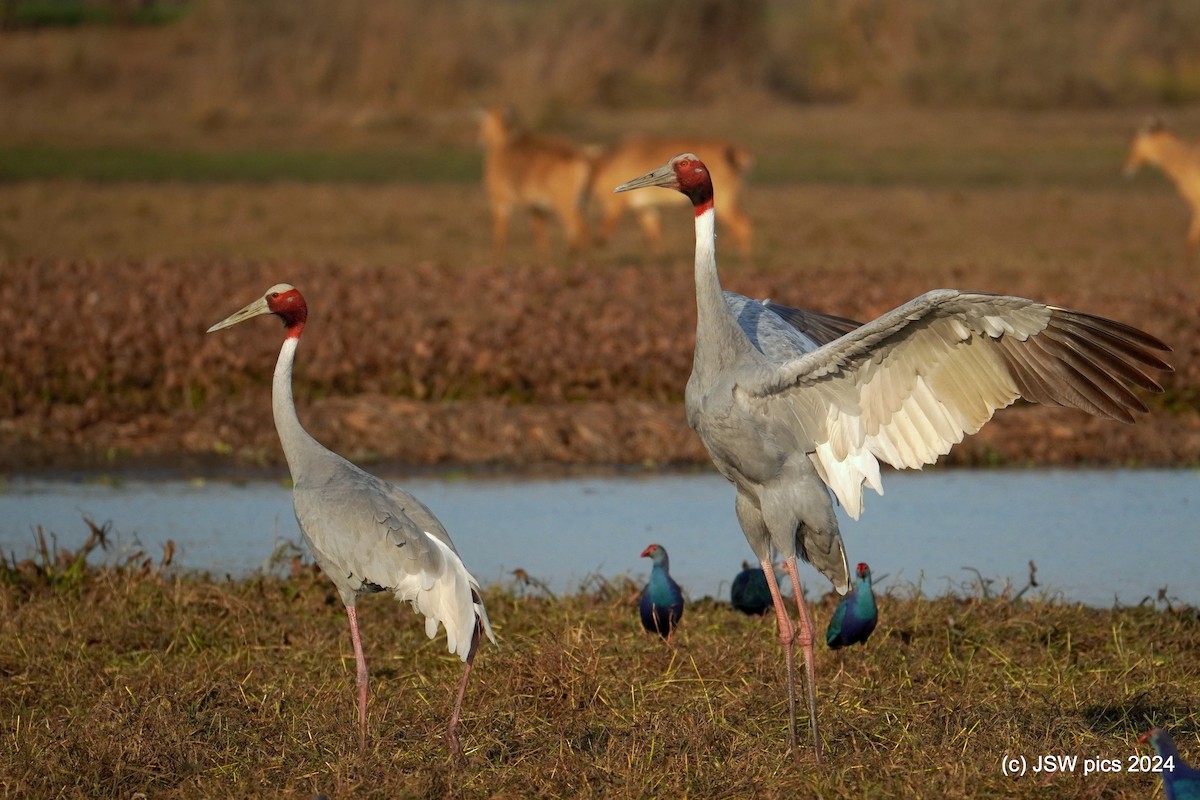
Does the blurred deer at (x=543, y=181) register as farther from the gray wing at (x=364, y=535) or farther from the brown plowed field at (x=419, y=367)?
the gray wing at (x=364, y=535)

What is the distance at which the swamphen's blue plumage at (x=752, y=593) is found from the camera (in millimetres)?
6582

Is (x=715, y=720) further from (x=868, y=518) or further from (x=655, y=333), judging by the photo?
(x=655, y=333)

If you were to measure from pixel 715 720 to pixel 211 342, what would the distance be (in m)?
6.08

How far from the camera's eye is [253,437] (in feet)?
31.8

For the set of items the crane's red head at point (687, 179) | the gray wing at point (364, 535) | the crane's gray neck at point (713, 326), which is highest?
the crane's red head at point (687, 179)

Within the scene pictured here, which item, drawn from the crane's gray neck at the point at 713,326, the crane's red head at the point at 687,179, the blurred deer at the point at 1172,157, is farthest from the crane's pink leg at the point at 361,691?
the blurred deer at the point at 1172,157

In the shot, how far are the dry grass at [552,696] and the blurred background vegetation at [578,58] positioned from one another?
23.2 meters

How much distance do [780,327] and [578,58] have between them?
89.6 feet

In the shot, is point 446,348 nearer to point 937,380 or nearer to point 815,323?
point 815,323

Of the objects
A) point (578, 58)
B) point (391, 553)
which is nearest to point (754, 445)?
point (391, 553)

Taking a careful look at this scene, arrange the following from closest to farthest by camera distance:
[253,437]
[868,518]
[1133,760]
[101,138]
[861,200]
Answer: [1133,760] < [868,518] < [253,437] < [861,200] < [101,138]

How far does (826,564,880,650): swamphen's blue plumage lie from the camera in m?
5.99

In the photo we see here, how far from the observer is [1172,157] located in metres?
19.3

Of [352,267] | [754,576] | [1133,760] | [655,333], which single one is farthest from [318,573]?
[352,267]
